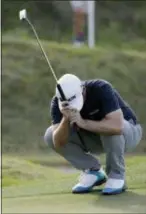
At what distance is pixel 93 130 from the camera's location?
14.9 ft

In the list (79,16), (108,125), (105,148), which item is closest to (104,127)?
(108,125)

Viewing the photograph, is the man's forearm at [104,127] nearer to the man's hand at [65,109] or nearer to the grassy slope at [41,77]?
the man's hand at [65,109]

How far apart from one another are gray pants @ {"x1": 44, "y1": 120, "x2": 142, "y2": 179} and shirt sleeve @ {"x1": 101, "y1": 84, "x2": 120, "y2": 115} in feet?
0.53

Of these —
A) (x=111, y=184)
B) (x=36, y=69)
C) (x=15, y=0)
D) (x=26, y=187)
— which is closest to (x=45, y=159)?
(x=36, y=69)

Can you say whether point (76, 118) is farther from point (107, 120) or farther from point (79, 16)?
point (79, 16)

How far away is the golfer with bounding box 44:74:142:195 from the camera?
4.50 m

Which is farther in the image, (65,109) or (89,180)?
(89,180)

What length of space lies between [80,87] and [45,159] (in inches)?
319

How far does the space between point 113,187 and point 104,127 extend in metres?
0.39

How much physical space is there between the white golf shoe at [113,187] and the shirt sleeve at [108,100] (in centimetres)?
43

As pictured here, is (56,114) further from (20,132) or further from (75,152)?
(20,132)

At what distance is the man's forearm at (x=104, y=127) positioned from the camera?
4.51 meters

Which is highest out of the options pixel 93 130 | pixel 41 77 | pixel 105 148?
pixel 93 130

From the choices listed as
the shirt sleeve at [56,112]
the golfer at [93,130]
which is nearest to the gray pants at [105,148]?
the golfer at [93,130]
